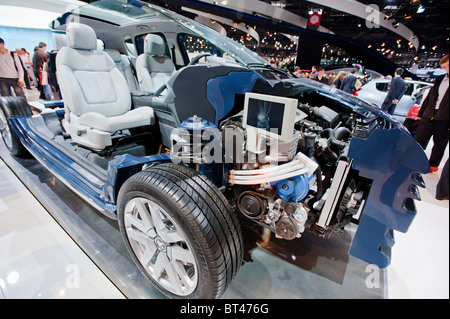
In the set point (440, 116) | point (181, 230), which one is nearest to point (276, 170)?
point (181, 230)

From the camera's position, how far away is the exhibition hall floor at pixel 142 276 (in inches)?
56.7

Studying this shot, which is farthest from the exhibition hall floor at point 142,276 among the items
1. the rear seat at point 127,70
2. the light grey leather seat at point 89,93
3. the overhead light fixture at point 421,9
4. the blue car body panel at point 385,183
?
the rear seat at point 127,70

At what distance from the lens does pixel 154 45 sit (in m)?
3.60

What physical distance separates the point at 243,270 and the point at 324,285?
20.8 inches

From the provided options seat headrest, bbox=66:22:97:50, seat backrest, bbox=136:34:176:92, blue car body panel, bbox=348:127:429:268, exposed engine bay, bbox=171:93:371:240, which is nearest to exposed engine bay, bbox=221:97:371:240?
exposed engine bay, bbox=171:93:371:240

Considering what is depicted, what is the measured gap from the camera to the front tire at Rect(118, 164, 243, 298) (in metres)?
1.13

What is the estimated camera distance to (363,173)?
1138 millimetres

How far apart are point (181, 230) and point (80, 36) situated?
86.8 inches

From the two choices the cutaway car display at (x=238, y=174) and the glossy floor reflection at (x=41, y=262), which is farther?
the glossy floor reflection at (x=41, y=262)

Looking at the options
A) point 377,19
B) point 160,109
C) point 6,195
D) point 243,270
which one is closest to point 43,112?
point 6,195

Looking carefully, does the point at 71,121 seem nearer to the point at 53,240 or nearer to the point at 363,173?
the point at 53,240

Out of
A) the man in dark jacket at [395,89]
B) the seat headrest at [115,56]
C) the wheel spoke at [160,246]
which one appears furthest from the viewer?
the man in dark jacket at [395,89]

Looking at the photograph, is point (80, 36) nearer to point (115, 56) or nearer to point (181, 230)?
point (115, 56)

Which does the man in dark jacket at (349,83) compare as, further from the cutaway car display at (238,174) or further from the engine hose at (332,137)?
the engine hose at (332,137)
